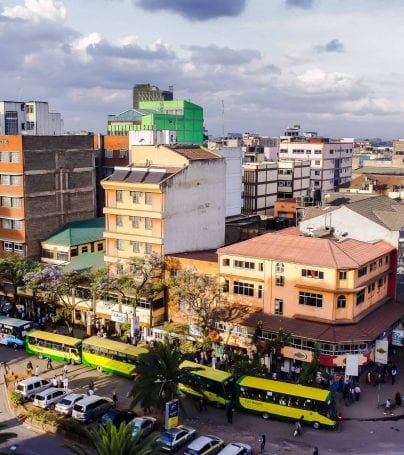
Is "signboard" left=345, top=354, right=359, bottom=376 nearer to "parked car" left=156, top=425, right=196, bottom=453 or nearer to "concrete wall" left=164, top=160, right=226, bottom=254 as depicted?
"parked car" left=156, top=425, right=196, bottom=453

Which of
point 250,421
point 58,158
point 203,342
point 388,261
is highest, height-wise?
point 58,158

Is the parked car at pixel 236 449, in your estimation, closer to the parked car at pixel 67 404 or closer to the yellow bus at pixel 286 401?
the yellow bus at pixel 286 401

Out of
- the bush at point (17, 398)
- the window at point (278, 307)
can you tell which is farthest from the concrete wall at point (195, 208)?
the bush at point (17, 398)

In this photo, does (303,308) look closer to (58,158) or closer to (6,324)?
(6,324)

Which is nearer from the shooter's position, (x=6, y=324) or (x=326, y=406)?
(x=326, y=406)

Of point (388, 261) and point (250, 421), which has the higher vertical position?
point (388, 261)

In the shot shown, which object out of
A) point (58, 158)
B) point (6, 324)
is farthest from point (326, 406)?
point (58, 158)

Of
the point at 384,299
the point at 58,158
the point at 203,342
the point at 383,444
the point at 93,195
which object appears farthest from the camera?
the point at 93,195

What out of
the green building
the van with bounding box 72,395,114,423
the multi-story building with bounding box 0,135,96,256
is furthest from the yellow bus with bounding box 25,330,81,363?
the green building
